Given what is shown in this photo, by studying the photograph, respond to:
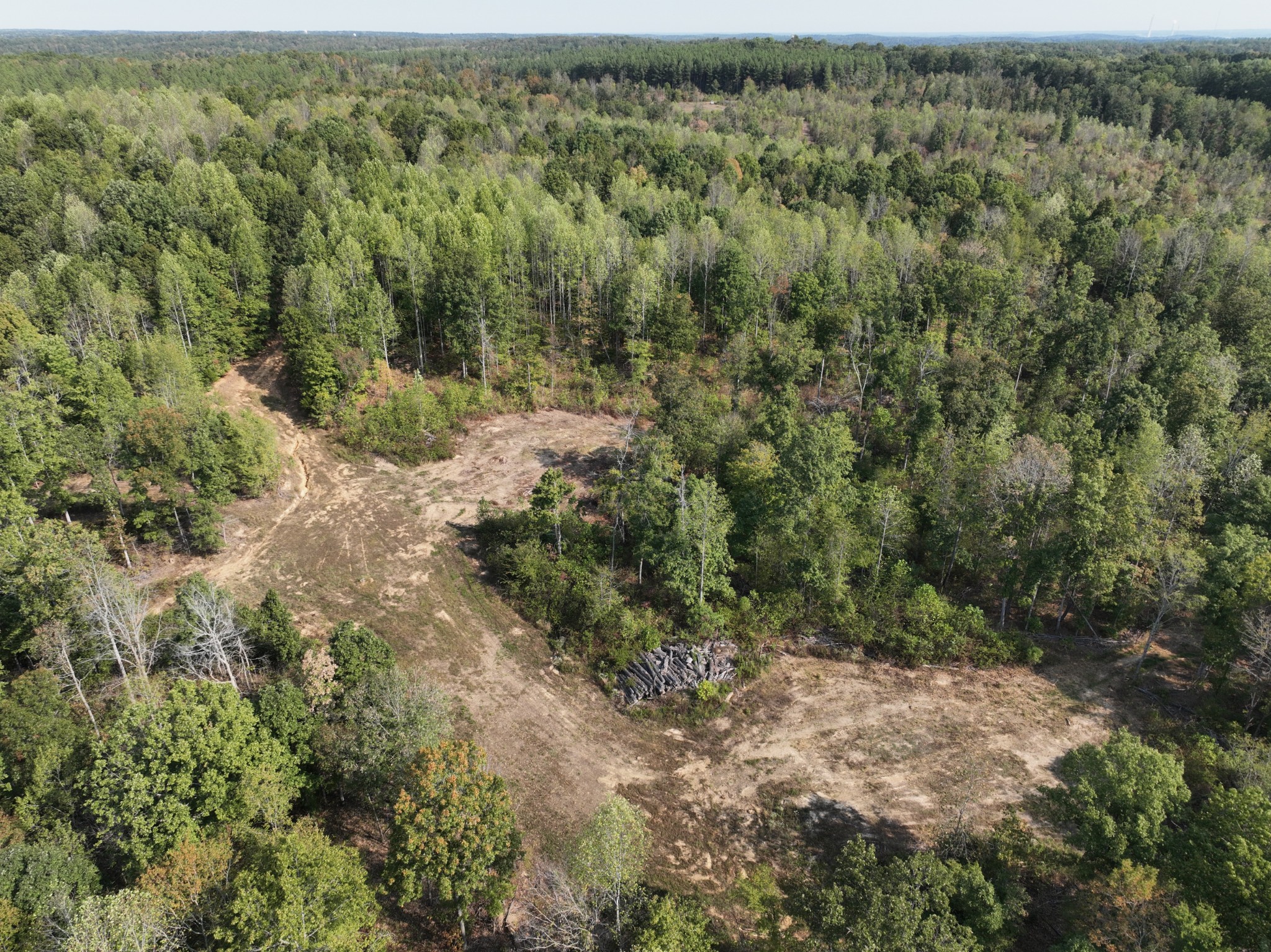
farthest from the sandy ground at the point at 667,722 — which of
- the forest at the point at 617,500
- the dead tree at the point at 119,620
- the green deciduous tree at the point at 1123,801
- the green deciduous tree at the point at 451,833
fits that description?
the dead tree at the point at 119,620

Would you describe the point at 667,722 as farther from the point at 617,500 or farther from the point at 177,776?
the point at 177,776

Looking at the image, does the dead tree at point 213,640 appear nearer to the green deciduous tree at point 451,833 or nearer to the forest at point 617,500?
the forest at point 617,500

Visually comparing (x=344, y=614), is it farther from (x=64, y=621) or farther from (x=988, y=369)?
(x=988, y=369)

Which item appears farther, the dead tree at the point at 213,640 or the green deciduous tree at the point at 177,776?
the dead tree at the point at 213,640

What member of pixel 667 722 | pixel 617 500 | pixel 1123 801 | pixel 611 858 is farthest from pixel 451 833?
pixel 617 500

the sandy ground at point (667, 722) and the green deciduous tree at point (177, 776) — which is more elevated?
the green deciduous tree at point (177, 776)

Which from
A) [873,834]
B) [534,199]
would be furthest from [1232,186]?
[873,834]
